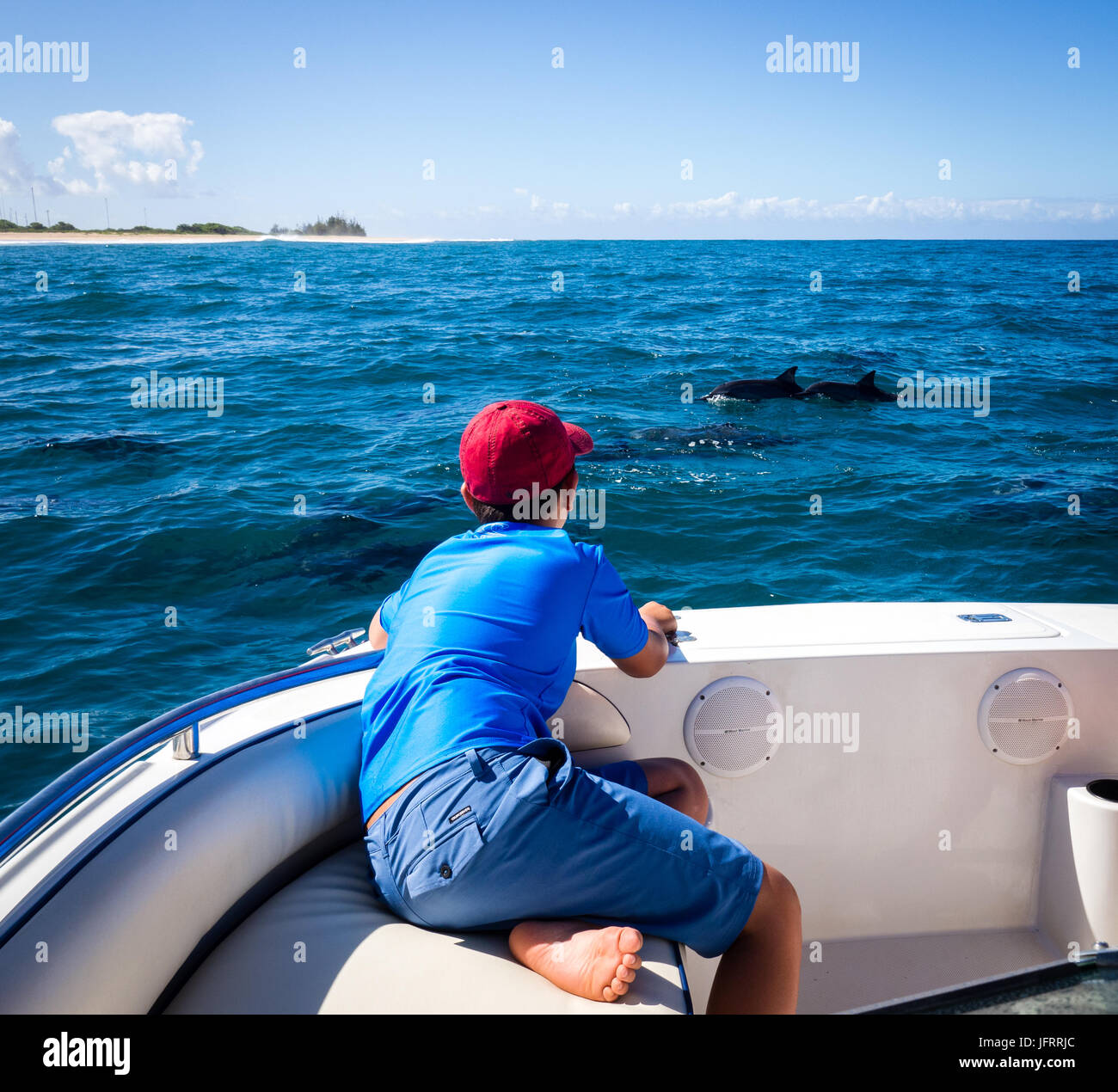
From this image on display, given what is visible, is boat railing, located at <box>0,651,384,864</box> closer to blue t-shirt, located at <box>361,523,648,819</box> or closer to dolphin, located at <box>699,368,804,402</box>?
blue t-shirt, located at <box>361,523,648,819</box>

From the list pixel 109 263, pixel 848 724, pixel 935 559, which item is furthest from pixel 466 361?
pixel 109 263

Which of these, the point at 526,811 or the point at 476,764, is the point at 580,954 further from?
the point at 476,764

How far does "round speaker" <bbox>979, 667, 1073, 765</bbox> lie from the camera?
10.0ft

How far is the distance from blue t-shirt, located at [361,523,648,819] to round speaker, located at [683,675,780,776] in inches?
29.8

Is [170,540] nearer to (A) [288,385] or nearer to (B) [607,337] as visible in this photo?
(A) [288,385]

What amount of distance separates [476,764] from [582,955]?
1.41 feet

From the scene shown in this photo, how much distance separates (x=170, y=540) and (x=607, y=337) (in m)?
13.4

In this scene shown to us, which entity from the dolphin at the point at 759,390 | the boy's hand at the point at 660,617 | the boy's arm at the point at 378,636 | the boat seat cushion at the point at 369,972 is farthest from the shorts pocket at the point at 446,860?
the dolphin at the point at 759,390

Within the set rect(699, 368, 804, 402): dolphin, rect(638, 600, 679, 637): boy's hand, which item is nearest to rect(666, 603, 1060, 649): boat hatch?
rect(638, 600, 679, 637): boy's hand

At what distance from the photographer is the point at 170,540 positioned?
8.38 metres

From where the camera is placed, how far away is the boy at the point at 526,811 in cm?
186

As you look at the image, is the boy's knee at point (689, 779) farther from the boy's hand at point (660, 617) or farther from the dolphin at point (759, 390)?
the dolphin at point (759, 390)

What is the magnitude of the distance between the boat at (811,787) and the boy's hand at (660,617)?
88 millimetres

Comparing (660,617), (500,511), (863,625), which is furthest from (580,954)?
(863,625)
